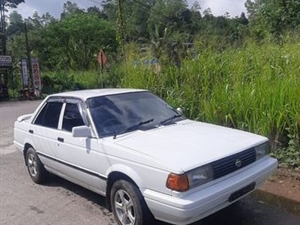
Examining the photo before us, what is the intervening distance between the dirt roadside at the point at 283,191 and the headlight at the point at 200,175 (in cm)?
148

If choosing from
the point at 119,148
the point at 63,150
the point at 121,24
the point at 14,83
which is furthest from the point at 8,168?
the point at 14,83

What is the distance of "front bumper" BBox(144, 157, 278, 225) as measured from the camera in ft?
10.6

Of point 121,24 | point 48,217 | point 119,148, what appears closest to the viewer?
point 119,148

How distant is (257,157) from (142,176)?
1.37 metres

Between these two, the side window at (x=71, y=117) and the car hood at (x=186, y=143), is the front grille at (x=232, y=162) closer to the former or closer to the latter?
the car hood at (x=186, y=143)

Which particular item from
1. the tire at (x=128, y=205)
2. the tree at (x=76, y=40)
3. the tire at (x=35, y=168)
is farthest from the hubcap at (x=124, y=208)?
the tree at (x=76, y=40)

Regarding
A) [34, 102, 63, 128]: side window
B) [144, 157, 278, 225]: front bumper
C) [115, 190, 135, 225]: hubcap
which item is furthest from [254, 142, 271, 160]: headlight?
[34, 102, 63, 128]: side window

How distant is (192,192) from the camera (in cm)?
332

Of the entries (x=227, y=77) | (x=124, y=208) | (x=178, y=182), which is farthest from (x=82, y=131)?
(x=227, y=77)

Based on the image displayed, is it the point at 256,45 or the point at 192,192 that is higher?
the point at 256,45

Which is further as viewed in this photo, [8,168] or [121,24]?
[121,24]

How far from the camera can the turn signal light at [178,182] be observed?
3.25m

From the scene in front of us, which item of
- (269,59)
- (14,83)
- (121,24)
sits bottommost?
(14,83)

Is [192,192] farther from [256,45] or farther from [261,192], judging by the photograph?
[256,45]
